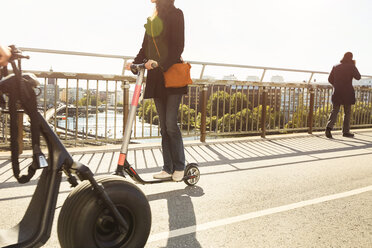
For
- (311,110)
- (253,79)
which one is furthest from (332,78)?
(253,79)

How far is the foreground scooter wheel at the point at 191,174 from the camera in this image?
152 inches

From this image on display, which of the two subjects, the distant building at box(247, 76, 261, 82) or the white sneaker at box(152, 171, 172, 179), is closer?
the white sneaker at box(152, 171, 172, 179)

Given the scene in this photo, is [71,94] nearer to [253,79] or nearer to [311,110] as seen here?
[253,79]

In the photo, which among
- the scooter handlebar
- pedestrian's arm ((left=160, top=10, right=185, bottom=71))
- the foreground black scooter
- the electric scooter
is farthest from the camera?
pedestrian's arm ((left=160, top=10, right=185, bottom=71))

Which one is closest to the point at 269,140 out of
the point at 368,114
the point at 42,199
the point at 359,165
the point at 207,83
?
the point at 207,83

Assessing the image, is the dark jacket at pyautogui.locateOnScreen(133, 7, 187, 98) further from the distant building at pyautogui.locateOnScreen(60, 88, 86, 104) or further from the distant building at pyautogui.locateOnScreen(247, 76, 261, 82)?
the distant building at pyautogui.locateOnScreen(247, 76, 261, 82)

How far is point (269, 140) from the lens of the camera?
816 centimetres

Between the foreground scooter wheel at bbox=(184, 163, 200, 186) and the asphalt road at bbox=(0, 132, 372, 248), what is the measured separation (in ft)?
0.24

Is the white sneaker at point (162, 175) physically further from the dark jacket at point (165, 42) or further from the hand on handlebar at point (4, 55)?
the hand on handlebar at point (4, 55)

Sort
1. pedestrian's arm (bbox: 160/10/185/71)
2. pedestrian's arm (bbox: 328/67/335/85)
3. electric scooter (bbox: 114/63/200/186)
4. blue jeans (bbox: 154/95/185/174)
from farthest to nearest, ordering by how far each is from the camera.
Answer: pedestrian's arm (bbox: 328/67/335/85) < blue jeans (bbox: 154/95/185/174) < pedestrian's arm (bbox: 160/10/185/71) < electric scooter (bbox: 114/63/200/186)

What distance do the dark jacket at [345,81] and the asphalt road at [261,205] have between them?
3879mm

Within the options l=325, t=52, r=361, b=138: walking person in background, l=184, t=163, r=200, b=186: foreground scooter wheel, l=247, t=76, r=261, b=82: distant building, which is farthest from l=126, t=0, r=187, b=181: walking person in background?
l=325, t=52, r=361, b=138: walking person in background

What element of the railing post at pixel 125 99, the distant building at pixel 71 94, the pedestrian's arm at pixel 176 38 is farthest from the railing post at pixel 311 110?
the pedestrian's arm at pixel 176 38

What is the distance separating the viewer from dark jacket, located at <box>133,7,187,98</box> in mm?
3432
